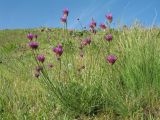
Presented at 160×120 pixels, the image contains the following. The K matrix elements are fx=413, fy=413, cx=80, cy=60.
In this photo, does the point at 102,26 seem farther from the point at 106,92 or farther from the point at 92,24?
the point at 106,92

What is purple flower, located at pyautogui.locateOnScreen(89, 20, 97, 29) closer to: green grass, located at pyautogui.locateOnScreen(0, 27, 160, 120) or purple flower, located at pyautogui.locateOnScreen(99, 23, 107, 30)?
purple flower, located at pyautogui.locateOnScreen(99, 23, 107, 30)

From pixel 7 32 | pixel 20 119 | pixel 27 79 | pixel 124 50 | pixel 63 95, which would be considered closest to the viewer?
pixel 20 119

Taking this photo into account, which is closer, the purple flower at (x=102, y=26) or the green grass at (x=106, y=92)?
the green grass at (x=106, y=92)

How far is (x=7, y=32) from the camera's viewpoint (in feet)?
79.9

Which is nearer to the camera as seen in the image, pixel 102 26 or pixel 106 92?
pixel 106 92

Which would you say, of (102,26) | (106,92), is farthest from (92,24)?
(106,92)

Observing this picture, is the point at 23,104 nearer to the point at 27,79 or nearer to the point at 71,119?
the point at 71,119

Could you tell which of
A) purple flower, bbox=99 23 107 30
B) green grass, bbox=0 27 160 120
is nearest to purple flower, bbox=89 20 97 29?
purple flower, bbox=99 23 107 30

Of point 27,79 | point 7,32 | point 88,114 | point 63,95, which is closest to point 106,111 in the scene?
point 88,114

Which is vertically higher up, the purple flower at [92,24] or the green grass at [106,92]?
the purple flower at [92,24]

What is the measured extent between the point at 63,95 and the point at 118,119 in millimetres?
683

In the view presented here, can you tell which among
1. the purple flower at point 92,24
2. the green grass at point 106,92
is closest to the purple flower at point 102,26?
the purple flower at point 92,24

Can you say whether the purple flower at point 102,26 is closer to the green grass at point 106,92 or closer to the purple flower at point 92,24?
the purple flower at point 92,24

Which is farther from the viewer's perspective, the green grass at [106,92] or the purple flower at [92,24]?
the purple flower at [92,24]
